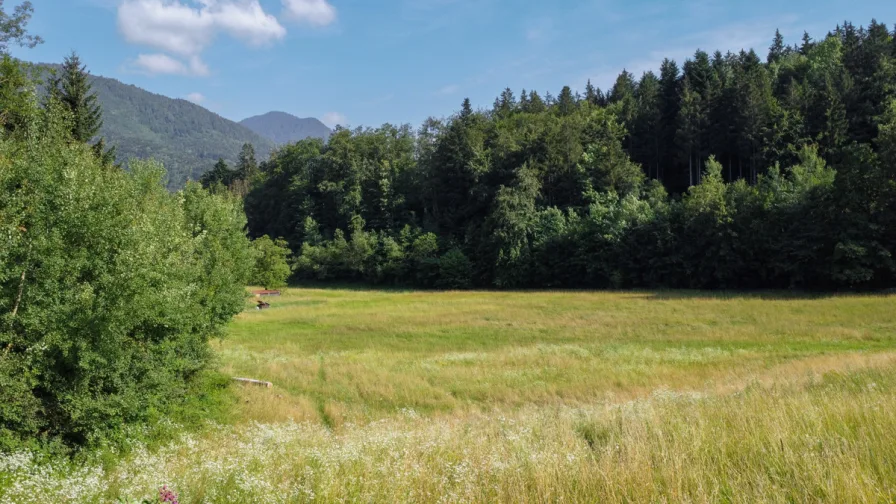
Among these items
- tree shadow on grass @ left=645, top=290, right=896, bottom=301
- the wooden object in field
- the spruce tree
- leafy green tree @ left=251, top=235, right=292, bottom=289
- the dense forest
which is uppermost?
the spruce tree

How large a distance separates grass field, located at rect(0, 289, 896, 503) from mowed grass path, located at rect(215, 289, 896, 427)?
0.16 metres

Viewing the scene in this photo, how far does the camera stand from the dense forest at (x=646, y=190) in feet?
162

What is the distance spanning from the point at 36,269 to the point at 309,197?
96.2 meters

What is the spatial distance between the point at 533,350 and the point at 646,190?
5768 centimetres

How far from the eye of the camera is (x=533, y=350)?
25.9 meters

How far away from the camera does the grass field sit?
4832 millimetres

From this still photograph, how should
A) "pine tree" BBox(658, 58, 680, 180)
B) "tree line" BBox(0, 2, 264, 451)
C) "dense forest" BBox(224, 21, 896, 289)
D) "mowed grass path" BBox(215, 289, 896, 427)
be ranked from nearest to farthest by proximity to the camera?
"tree line" BBox(0, 2, 264, 451), "mowed grass path" BBox(215, 289, 896, 427), "dense forest" BBox(224, 21, 896, 289), "pine tree" BBox(658, 58, 680, 180)

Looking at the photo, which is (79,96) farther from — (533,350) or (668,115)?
(668,115)

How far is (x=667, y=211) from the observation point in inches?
2505

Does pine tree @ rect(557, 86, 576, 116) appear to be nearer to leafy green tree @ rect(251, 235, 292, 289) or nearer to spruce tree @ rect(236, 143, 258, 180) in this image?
leafy green tree @ rect(251, 235, 292, 289)

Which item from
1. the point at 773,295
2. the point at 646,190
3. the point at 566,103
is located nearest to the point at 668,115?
the point at 646,190

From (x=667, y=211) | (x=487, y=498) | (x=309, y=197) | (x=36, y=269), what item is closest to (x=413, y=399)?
(x=36, y=269)

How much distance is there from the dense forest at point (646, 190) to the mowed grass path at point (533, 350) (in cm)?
1184

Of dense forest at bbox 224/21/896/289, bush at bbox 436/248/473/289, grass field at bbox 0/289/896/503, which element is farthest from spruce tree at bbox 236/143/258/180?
grass field at bbox 0/289/896/503
